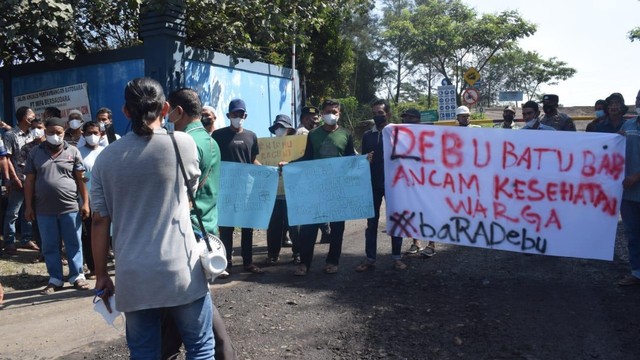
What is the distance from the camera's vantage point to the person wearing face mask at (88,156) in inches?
246

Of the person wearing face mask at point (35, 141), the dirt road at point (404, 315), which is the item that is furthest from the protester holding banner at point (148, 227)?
the person wearing face mask at point (35, 141)

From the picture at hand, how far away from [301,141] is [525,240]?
2.96m

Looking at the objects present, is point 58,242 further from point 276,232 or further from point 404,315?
point 404,315

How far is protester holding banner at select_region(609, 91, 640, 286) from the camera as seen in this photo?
5.30 metres

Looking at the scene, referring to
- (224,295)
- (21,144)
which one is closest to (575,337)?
(224,295)

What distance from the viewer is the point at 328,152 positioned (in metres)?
Result: 6.16

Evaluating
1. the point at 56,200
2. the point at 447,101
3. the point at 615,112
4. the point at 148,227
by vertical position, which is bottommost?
the point at 56,200

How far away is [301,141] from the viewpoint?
712 centimetres

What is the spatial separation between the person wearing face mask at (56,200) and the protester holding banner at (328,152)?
92.6 inches

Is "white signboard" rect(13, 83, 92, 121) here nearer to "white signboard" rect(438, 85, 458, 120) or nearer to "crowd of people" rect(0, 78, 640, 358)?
"crowd of people" rect(0, 78, 640, 358)

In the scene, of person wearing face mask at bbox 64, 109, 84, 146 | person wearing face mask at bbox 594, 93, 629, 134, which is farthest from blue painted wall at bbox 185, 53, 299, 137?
person wearing face mask at bbox 594, 93, 629, 134

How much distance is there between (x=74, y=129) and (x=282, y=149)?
100 inches

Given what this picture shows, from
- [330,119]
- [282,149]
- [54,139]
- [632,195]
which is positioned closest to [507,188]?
[632,195]

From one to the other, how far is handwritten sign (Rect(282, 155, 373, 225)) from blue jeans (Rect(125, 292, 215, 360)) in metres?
3.51
